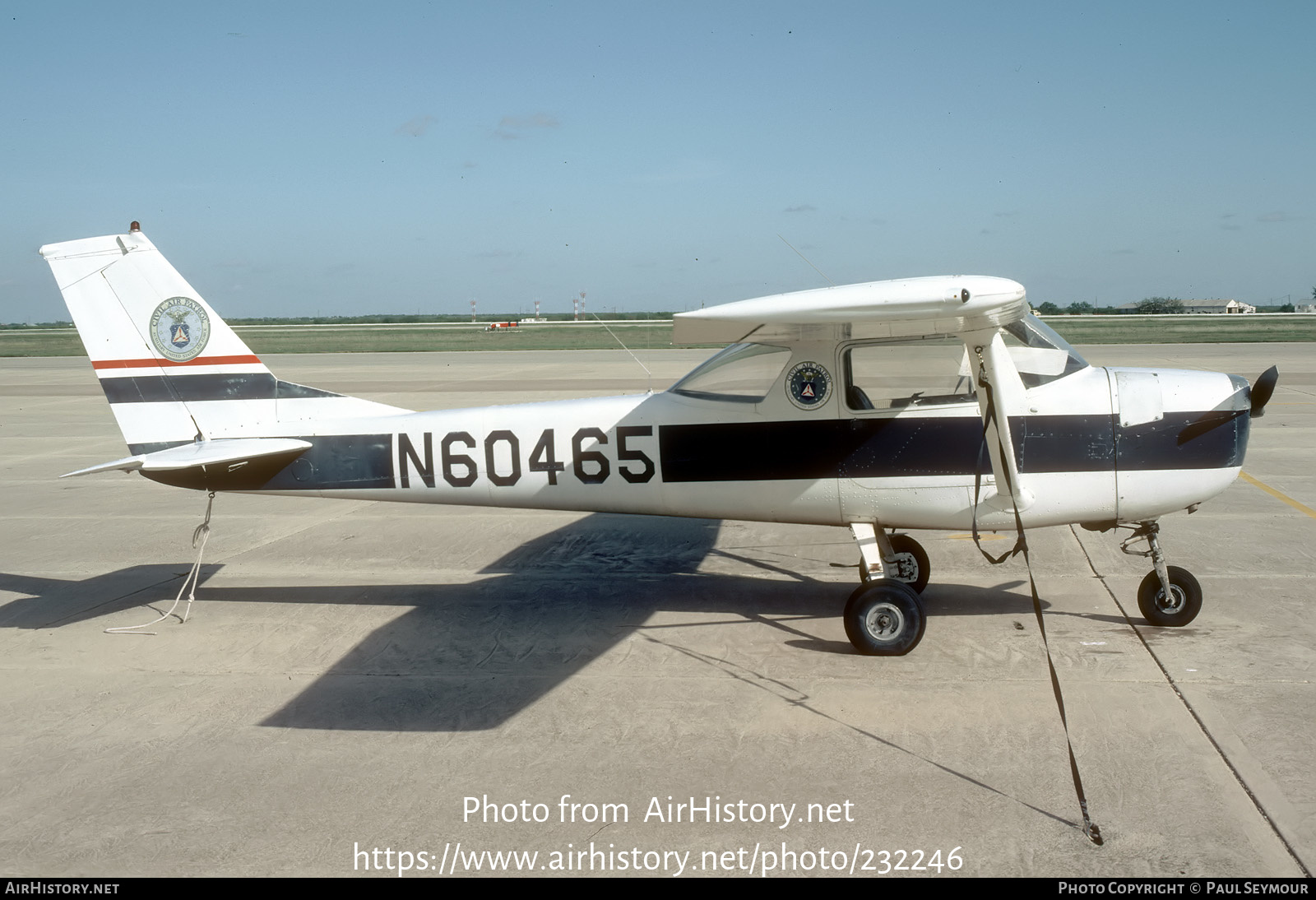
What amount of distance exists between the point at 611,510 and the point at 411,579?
2331 millimetres

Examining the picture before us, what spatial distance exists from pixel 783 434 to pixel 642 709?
210 cm

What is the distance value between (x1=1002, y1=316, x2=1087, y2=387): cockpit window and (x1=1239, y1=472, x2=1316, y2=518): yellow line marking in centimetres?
500

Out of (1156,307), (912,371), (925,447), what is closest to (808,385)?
(912,371)

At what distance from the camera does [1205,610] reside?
22.1 feet

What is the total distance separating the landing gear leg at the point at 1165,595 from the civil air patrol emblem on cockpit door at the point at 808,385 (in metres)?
2.21

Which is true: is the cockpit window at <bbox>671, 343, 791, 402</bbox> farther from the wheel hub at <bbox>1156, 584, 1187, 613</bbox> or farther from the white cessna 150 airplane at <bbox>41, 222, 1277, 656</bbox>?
the wheel hub at <bbox>1156, 584, 1187, 613</bbox>

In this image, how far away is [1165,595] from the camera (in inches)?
252

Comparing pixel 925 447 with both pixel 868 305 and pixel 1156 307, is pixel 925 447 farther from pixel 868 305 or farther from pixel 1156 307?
pixel 1156 307

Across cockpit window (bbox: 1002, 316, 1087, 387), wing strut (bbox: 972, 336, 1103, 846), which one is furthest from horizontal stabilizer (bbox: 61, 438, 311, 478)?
cockpit window (bbox: 1002, 316, 1087, 387)

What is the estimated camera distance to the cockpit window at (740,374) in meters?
6.50

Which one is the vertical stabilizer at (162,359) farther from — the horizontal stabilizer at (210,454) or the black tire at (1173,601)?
the black tire at (1173,601)

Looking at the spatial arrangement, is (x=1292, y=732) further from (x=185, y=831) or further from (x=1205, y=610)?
(x=185, y=831)

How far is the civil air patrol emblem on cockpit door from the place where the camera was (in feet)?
21.0

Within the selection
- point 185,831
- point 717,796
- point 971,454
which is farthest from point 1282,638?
point 185,831
